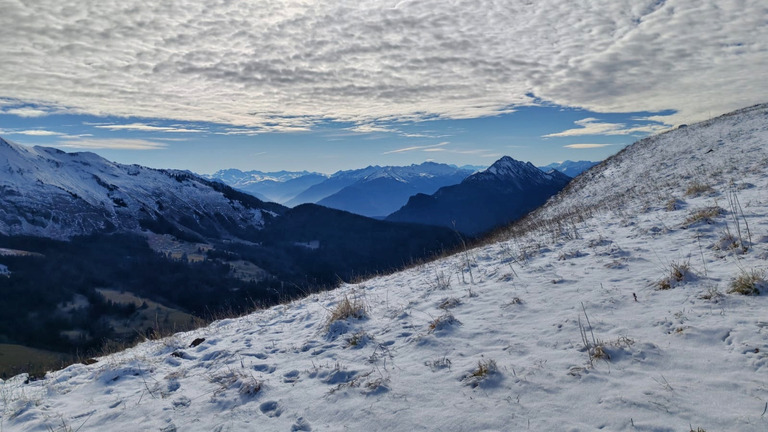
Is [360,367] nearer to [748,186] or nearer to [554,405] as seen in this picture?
[554,405]

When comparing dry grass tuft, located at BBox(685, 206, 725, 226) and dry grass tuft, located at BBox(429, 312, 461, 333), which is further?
dry grass tuft, located at BBox(685, 206, 725, 226)

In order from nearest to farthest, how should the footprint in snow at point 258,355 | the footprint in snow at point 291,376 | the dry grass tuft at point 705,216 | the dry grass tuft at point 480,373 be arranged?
the dry grass tuft at point 480,373, the footprint in snow at point 291,376, the footprint in snow at point 258,355, the dry grass tuft at point 705,216

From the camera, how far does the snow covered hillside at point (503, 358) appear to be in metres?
4.17

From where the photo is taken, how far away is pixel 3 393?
730cm

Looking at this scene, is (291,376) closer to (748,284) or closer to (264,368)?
(264,368)

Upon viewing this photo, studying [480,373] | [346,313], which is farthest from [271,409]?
[346,313]

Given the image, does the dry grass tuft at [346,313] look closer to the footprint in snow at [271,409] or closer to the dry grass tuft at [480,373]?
the footprint in snow at [271,409]

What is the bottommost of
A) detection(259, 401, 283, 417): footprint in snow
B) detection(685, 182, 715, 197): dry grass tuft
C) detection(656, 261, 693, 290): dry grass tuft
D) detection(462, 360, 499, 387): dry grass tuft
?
detection(259, 401, 283, 417): footprint in snow

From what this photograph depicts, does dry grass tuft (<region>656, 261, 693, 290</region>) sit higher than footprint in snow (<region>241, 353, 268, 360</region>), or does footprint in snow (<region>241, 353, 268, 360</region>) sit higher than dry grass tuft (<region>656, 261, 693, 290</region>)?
dry grass tuft (<region>656, 261, 693, 290</region>)

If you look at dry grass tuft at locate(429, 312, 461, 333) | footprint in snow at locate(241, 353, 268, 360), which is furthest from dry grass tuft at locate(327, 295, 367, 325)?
dry grass tuft at locate(429, 312, 461, 333)

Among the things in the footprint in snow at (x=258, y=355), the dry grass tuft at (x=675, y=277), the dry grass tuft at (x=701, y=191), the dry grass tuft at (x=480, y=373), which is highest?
the dry grass tuft at (x=701, y=191)

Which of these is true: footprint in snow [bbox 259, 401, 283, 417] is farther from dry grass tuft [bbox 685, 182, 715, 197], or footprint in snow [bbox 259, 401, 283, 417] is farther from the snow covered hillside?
dry grass tuft [bbox 685, 182, 715, 197]

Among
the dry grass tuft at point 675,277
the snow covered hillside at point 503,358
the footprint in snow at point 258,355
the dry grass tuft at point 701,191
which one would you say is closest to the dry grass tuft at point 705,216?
the snow covered hillside at point 503,358

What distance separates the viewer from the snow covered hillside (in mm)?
4168
